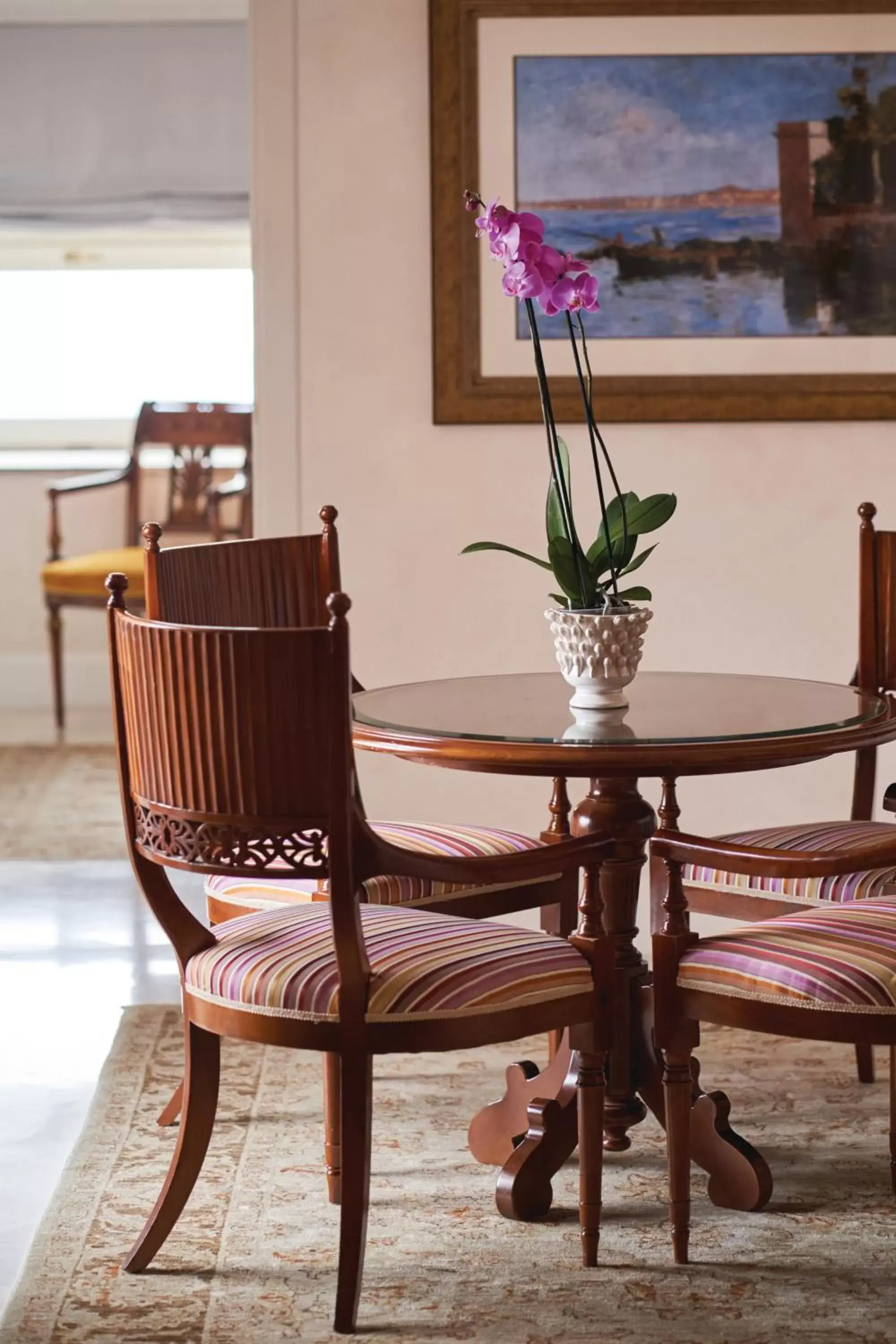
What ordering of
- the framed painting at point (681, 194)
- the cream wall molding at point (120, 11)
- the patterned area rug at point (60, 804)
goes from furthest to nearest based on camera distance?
the cream wall molding at point (120, 11) < the patterned area rug at point (60, 804) < the framed painting at point (681, 194)

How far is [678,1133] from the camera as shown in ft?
7.30

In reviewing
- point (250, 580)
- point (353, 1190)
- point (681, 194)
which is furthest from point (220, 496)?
point (353, 1190)

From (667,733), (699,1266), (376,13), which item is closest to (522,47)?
(376,13)

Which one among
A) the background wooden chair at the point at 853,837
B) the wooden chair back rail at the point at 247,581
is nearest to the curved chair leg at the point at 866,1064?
the background wooden chair at the point at 853,837

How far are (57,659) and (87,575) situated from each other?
0.48 metres

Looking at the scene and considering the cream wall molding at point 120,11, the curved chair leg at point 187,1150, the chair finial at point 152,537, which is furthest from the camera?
the cream wall molding at point 120,11

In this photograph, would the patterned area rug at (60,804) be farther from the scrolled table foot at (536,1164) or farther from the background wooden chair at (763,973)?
the background wooden chair at (763,973)

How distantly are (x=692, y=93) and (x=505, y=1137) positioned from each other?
2.38 m

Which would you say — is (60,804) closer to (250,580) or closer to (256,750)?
(250,580)

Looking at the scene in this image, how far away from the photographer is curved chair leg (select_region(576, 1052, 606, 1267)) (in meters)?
2.22

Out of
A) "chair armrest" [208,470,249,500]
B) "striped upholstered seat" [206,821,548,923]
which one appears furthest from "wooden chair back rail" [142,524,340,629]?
"chair armrest" [208,470,249,500]

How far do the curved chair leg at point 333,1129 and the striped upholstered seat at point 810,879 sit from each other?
0.62 m

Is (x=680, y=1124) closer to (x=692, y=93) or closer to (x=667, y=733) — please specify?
(x=667, y=733)

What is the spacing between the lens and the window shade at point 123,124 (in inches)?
273
